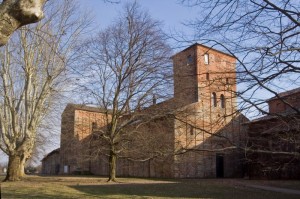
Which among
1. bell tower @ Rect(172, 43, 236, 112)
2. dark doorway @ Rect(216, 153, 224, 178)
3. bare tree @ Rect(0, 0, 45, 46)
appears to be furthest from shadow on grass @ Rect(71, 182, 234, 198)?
dark doorway @ Rect(216, 153, 224, 178)

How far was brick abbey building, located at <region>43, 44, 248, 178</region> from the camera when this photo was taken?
7.49m

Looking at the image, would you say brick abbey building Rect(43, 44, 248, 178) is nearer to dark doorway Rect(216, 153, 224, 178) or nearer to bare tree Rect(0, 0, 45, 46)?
dark doorway Rect(216, 153, 224, 178)

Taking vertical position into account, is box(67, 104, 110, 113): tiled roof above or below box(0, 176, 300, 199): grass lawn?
above

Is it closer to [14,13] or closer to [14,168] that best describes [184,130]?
[14,13]

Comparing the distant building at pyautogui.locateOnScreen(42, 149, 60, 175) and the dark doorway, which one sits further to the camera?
the distant building at pyautogui.locateOnScreen(42, 149, 60, 175)

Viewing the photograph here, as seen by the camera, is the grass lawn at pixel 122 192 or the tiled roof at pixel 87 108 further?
the tiled roof at pixel 87 108

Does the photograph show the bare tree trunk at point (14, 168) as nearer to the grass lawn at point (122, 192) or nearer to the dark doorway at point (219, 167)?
the grass lawn at point (122, 192)

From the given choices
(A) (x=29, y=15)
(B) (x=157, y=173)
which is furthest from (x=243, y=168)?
(A) (x=29, y=15)

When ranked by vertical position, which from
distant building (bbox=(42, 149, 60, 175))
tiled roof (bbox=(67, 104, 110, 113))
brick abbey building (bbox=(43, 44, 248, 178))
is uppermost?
tiled roof (bbox=(67, 104, 110, 113))

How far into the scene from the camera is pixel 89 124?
30.4 metres

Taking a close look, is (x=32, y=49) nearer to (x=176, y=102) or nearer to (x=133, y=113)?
(x=133, y=113)

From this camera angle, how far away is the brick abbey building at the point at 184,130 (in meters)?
7.49

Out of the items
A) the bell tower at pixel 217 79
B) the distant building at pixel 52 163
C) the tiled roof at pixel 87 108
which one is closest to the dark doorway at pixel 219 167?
the tiled roof at pixel 87 108

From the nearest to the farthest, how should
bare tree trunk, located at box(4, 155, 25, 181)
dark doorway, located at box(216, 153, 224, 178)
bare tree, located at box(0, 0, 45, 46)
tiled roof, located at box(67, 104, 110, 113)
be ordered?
1. bare tree, located at box(0, 0, 45, 46)
2. bare tree trunk, located at box(4, 155, 25, 181)
3. tiled roof, located at box(67, 104, 110, 113)
4. dark doorway, located at box(216, 153, 224, 178)
